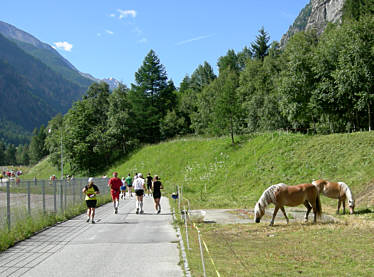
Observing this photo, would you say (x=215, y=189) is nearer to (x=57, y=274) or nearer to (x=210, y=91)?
(x=57, y=274)

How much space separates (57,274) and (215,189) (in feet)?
94.2

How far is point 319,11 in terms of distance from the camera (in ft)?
557

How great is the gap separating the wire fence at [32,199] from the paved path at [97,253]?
Result: 3.13 feet

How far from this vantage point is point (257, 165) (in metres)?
34.8

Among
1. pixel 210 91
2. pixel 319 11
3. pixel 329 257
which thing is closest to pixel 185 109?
pixel 210 91

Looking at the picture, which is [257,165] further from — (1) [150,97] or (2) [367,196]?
(1) [150,97]

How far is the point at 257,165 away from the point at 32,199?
2396 cm

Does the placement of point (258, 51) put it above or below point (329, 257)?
above

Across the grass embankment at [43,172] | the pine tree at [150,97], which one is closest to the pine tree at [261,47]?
the pine tree at [150,97]

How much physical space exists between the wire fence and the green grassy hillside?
8.11 m

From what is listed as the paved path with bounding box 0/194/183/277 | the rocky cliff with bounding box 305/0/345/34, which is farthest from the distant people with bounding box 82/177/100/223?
the rocky cliff with bounding box 305/0/345/34

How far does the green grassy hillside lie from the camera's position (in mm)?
26406

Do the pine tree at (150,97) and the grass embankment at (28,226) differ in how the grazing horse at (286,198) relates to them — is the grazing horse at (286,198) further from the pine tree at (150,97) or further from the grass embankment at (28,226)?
the pine tree at (150,97)

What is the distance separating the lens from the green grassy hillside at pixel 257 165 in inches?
1040
